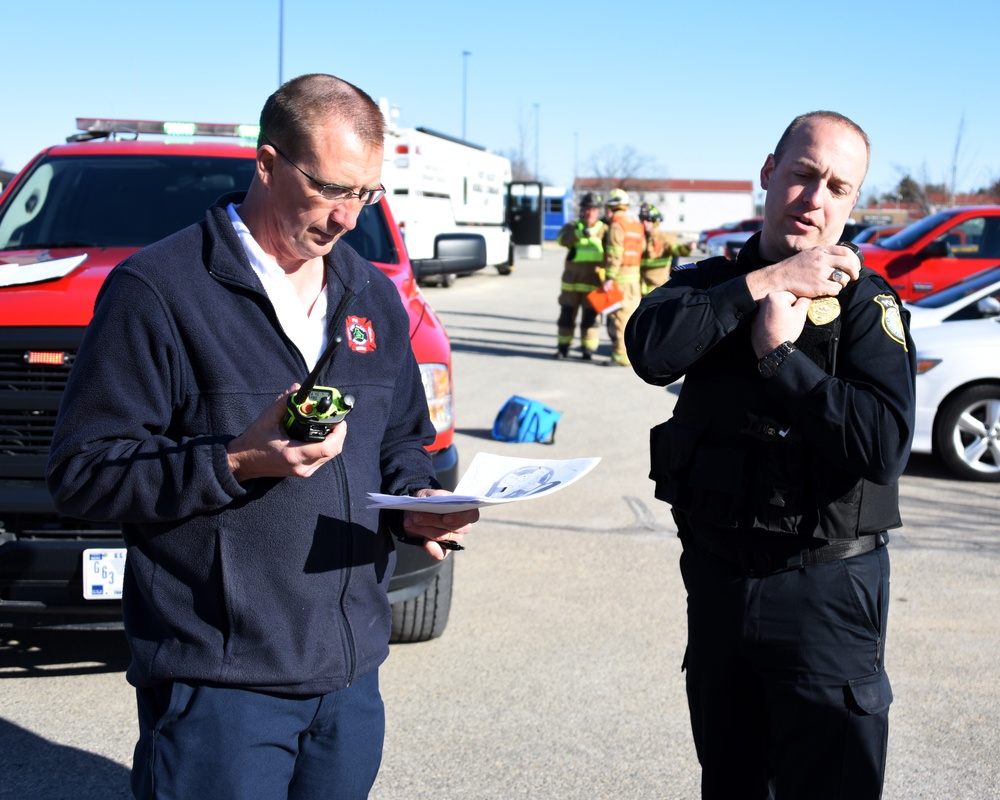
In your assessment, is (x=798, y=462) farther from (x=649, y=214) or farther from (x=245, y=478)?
(x=649, y=214)

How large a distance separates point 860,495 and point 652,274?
39.1ft

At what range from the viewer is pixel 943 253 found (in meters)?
13.1

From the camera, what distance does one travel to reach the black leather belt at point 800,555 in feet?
7.91

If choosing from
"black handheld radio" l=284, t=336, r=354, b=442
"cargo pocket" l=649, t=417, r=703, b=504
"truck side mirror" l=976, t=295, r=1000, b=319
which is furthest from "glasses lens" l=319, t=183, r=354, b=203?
"truck side mirror" l=976, t=295, r=1000, b=319

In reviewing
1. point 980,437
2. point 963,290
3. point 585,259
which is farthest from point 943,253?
point 980,437

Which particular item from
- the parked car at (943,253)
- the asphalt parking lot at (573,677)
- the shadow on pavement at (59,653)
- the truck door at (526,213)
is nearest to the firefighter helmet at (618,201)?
the parked car at (943,253)

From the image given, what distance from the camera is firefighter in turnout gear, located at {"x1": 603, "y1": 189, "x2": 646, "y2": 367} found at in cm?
1270

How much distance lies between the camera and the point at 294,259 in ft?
7.03

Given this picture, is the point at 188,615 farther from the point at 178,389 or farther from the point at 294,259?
the point at 294,259

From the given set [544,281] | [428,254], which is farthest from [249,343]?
[544,281]

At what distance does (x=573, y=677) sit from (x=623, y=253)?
8.90 metres

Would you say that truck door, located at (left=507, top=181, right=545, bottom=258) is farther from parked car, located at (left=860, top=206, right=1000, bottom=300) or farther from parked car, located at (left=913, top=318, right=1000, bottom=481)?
parked car, located at (left=913, top=318, right=1000, bottom=481)

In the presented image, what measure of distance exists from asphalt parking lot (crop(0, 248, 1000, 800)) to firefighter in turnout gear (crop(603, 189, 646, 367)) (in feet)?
Answer: 19.0

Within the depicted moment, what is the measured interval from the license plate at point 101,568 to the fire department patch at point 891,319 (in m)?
2.68
